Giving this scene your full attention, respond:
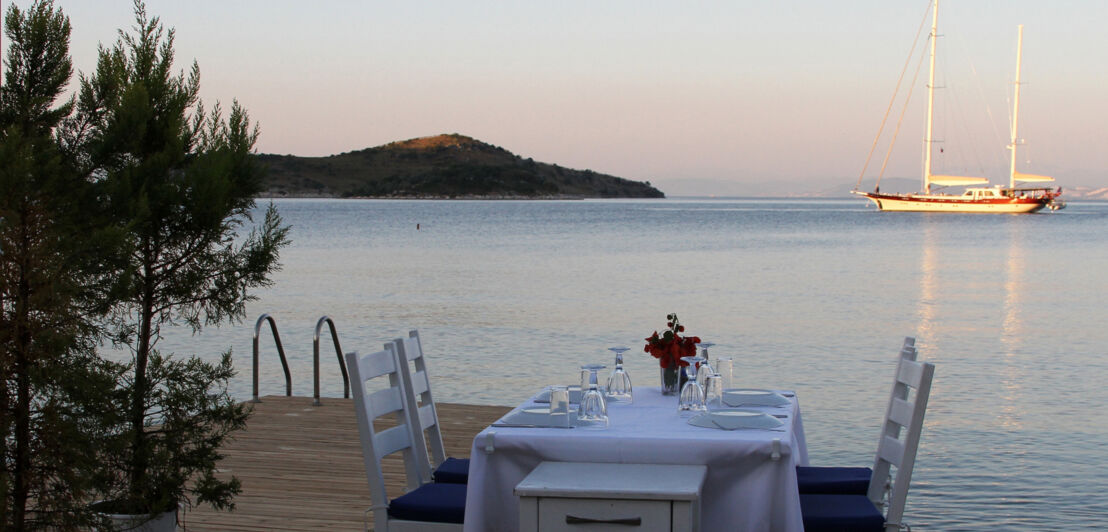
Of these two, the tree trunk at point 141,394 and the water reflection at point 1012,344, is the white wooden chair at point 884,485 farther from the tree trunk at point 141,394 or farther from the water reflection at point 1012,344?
the water reflection at point 1012,344

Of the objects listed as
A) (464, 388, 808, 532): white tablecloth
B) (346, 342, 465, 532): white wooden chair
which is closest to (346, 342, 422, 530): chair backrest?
(346, 342, 465, 532): white wooden chair

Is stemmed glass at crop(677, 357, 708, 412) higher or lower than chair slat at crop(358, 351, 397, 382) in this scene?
lower

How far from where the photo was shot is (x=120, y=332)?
414cm

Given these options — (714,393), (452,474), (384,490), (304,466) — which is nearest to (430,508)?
(384,490)

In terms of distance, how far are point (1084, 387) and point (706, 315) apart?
807cm

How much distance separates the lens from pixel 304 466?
640 centimetres

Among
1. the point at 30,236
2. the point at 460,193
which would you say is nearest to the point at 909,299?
the point at 30,236

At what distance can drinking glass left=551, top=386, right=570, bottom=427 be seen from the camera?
3963mm

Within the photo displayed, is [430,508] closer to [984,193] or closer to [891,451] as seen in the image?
[891,451]

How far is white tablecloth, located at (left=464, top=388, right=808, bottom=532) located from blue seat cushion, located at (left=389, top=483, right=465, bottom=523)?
16cm

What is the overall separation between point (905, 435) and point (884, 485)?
0.73 feet

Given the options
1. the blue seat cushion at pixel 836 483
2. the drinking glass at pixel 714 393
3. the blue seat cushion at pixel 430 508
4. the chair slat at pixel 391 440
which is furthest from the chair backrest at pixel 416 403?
the blue seat cushion at pixel 836 483

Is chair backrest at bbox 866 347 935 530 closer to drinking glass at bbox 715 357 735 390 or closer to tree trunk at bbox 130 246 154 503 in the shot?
drinking glass at bbox 715 357 735 390

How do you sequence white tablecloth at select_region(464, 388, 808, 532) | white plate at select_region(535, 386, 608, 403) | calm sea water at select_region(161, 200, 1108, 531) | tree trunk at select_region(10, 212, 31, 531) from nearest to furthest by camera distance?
tree trunk at select_region(10, 212, 31, 531) < white tablecloth at select_region(464, 388, 808, 532) < white plate at select_region(535, 386, 608, 403) < calm sea water at select_region(161, 200, 1108, 531)
